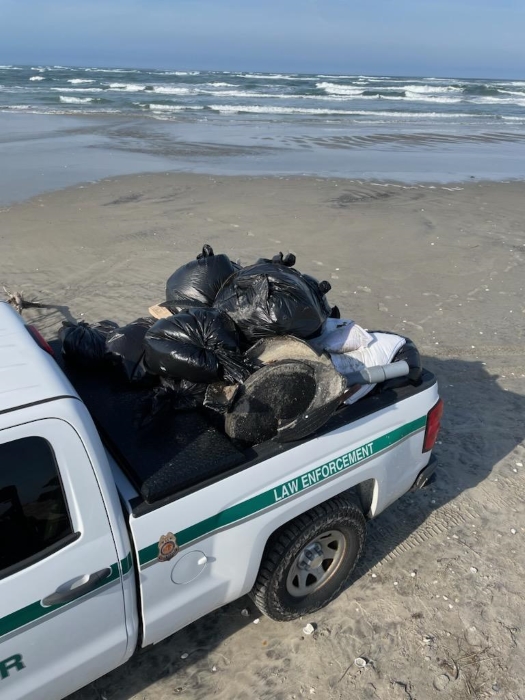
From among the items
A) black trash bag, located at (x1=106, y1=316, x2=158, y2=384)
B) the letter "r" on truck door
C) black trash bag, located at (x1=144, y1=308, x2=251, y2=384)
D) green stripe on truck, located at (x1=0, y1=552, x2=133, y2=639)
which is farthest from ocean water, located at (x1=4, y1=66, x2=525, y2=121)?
the letter "r" on truck door

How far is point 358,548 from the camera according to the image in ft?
11.8

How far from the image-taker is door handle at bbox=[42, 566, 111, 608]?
7.44ft

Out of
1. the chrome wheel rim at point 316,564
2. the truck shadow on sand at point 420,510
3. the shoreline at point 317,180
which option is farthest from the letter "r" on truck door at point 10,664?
the shoreline at point 317,180

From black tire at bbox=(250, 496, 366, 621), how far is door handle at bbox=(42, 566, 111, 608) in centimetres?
105

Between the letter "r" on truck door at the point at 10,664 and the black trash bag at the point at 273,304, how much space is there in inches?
86.8

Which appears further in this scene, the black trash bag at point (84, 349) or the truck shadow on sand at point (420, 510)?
the black trash bag at point (84, 349)

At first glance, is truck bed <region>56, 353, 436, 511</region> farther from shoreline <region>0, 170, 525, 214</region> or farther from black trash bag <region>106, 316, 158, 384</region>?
shoreline <region>0, 170, 525, 214</region>

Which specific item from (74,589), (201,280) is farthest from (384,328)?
(74,589)

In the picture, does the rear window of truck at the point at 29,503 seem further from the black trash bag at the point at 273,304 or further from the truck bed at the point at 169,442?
the black trash bag at the point at 273,304

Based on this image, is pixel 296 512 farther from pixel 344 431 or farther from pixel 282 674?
pixel 282 674

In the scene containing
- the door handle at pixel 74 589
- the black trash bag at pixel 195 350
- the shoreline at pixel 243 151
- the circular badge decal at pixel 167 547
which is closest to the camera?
the door handle at pixel 74 589

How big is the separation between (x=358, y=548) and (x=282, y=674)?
86 centimetres

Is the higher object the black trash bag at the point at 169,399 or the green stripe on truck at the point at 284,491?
the black trash bag at the point at 169,399

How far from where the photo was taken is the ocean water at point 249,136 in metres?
16.5
